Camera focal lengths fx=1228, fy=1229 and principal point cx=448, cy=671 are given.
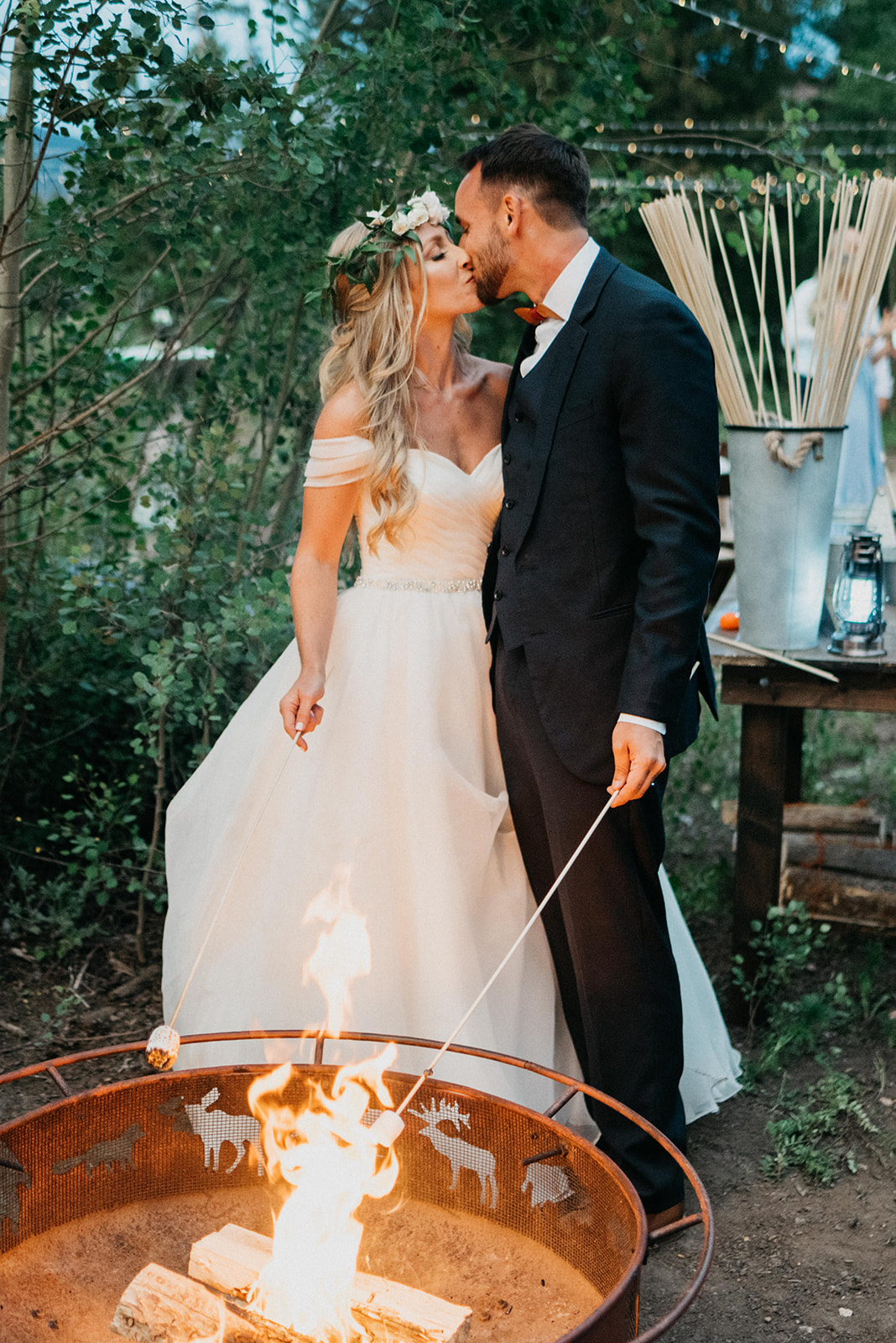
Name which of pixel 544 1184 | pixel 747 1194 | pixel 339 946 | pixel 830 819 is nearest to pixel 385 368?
pixel 339 946

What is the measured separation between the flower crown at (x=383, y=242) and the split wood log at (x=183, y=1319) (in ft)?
6.40

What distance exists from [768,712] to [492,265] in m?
1.43

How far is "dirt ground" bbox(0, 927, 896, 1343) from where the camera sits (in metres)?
2.28

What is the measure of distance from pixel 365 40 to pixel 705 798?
311 cm

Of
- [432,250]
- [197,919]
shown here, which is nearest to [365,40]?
[432,250]

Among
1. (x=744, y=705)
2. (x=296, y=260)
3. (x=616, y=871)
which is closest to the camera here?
(x=616, y=871)

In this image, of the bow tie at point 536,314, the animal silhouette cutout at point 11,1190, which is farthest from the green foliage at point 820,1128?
the bow tie at point 536,314

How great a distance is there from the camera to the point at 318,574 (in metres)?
2.67

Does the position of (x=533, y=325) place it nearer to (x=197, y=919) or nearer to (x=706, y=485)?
(x=706, y=485)

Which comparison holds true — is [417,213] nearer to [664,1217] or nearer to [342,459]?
[342,459]

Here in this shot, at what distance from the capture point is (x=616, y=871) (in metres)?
2.38

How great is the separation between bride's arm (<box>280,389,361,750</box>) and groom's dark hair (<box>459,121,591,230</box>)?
58 cm

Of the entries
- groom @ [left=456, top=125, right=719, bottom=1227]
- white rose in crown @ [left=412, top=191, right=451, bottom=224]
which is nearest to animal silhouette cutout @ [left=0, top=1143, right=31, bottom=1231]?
groom @ [left=456, top=125, right=719, bottom=1227]

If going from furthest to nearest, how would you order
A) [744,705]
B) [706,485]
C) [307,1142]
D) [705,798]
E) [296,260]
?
[705,798] < [296,260] < [744,705] < [706,485] < [307,1142]
